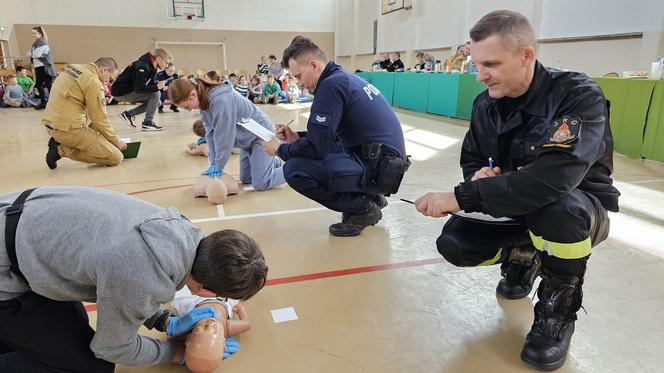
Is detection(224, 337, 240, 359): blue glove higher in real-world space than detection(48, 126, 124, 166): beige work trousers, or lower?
lower

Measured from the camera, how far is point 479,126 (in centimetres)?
207

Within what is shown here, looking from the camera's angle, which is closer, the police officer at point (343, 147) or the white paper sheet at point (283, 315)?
the white paper sheet at point (283, 315)

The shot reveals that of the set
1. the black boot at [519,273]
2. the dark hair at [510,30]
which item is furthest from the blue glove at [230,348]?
the dark hair at [510,30]

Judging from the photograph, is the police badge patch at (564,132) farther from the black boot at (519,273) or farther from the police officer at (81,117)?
the police officer at (81,117)

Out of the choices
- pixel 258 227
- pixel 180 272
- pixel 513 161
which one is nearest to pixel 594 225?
pixel 513 161

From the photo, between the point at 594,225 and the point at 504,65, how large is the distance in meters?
0.71

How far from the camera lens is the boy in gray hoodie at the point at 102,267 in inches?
47.1

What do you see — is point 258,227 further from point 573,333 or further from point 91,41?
point 91,41

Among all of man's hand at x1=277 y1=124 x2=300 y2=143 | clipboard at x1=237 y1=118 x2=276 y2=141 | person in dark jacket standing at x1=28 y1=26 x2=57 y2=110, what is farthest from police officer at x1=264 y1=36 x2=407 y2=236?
person in dark jacket standing at x1=28 y1=26 x2=57 y2=110

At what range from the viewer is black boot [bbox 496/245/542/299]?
2.16 meters

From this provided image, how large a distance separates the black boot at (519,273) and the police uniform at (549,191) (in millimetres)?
172

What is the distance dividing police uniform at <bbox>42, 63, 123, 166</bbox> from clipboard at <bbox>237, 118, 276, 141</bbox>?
77.4 inches

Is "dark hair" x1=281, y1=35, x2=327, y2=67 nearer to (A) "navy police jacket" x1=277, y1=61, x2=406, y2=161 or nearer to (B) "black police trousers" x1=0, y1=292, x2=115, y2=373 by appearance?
(A) "navy police jacket" x1=277, y1=61, x2=406, y2=161

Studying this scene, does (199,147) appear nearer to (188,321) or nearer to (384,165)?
(384,165)
